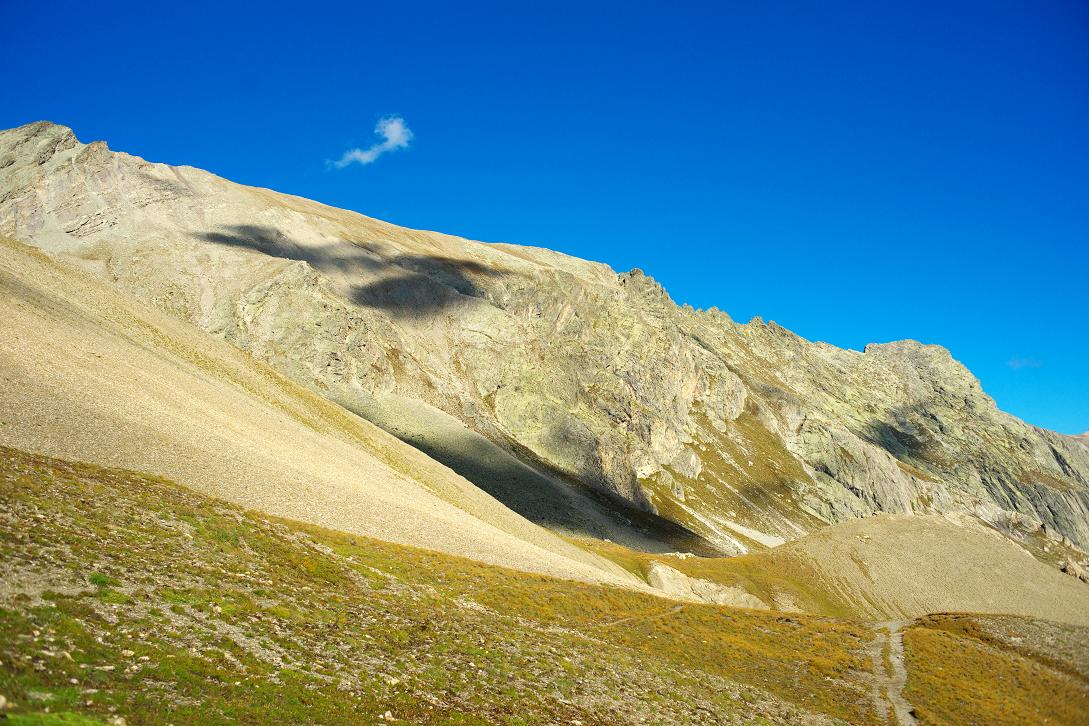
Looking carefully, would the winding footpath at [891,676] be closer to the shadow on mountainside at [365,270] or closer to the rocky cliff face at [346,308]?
the rocky cliff face at [346,308]

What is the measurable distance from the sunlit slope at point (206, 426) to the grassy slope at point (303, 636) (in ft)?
17.8

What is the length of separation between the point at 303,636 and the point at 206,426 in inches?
1318

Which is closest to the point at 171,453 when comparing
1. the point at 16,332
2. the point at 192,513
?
the point at 192,513

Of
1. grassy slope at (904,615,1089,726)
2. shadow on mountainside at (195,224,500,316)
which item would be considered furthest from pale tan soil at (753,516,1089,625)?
shadow on mountainside at (195,224,500,316)

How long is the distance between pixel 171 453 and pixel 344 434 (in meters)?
28.5

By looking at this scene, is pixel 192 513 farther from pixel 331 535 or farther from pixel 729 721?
pixel 729 721

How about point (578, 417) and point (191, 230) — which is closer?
point (191, 230)

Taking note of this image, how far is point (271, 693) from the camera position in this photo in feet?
59.9

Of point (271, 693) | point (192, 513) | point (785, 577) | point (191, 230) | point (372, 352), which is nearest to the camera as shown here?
point (271, 693)

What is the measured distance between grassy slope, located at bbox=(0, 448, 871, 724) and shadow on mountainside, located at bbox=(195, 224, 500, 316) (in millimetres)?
124810

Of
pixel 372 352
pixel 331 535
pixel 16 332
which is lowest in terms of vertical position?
pixel 331 535

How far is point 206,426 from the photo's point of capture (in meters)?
51.2

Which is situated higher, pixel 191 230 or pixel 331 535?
pixel 191 230

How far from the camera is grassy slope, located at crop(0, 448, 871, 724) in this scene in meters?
17.0
